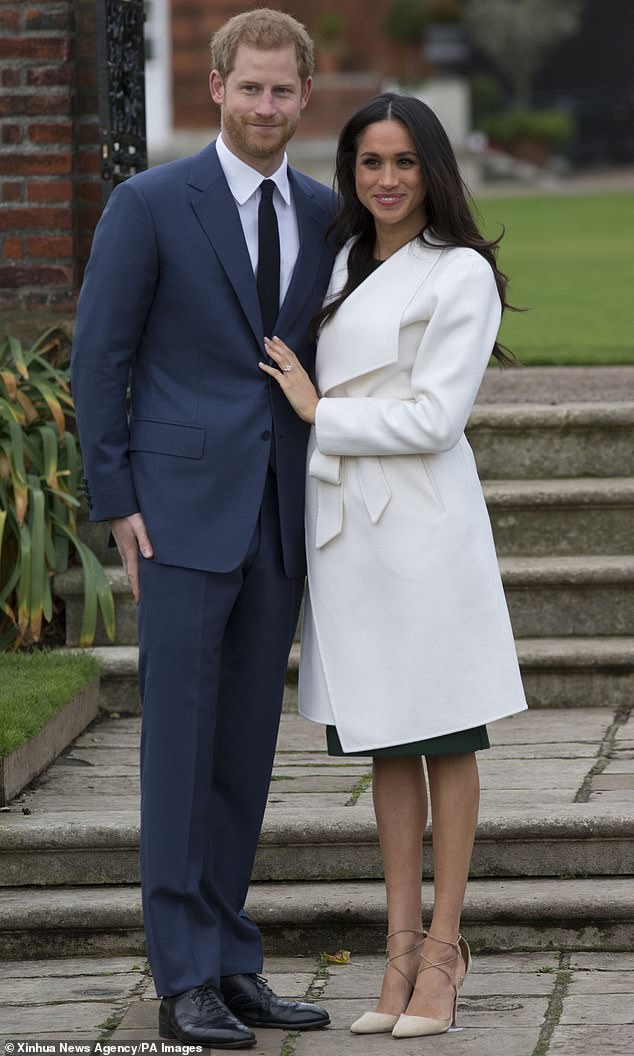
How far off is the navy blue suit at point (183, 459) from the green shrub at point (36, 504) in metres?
2.03

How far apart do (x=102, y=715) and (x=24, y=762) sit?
884 mm

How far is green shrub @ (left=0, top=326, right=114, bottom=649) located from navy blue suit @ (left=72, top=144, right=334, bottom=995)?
203 centimetres

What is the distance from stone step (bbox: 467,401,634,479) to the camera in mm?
6008

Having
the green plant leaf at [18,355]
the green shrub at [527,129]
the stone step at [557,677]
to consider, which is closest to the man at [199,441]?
the stone step at [557,677]

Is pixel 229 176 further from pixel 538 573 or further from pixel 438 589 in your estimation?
pixel 538 573

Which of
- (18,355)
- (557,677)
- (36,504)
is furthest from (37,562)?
(557,677)

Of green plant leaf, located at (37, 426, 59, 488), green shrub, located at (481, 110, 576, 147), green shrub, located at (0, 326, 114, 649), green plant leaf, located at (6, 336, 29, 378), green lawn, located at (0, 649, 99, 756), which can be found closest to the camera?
green lawn, located at (0, 649, 99, 756)

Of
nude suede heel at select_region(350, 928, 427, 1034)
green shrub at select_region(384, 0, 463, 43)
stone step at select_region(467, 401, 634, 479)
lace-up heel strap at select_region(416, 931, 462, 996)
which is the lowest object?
nude suede heel at select_region(350, 928, 427, 1034)

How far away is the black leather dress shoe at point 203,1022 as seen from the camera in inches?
128

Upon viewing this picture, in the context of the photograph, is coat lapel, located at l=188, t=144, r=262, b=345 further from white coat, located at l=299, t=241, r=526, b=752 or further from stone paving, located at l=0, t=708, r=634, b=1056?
stone paving, located at l=0, t=708, r=634, b=1056

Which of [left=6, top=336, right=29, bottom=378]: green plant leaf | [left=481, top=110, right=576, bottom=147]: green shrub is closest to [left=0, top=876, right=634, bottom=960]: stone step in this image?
[left=6, top=336, right=29, bottom=378]: green plant leaf

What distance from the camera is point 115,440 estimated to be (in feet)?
10.9

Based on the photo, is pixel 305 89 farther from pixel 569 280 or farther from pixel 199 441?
pixel 569 280

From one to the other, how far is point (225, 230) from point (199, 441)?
0.41 m
